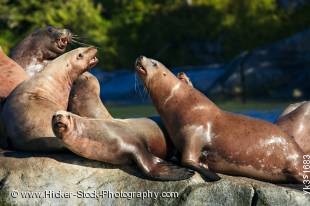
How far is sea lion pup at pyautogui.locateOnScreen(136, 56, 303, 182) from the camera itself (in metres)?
8.68

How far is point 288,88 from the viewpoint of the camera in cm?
2562

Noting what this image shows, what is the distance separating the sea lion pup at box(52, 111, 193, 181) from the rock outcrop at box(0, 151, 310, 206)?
0.27 ft

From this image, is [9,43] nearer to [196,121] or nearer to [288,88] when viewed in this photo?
[288,88]

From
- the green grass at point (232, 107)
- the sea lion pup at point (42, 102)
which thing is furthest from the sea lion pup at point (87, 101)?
the green grass at point (232, 107)

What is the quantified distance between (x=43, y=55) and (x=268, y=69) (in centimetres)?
1538

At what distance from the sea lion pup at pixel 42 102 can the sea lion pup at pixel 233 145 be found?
1.11 meters

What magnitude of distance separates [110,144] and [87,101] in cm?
117

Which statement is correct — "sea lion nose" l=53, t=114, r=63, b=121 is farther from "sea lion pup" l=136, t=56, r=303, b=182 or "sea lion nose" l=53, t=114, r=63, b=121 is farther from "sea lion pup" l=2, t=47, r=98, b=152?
"sea lion pup" l=136, t=56, r=303, b=182

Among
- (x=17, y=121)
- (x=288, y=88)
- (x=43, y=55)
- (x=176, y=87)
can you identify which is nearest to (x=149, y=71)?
(x=176, y=87)

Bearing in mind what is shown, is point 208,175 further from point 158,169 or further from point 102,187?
point 102,187

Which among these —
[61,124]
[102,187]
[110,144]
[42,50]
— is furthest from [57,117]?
[42,50]

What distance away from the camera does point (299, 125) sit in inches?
379

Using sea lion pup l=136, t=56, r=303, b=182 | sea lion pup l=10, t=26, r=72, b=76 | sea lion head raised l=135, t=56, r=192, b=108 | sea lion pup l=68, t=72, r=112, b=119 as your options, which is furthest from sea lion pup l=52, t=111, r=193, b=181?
sea lion pup l=10, t=26, r=72, b=76

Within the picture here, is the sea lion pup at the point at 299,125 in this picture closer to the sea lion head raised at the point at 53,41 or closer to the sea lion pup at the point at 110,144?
the sea lion pup at the point at 110,144
